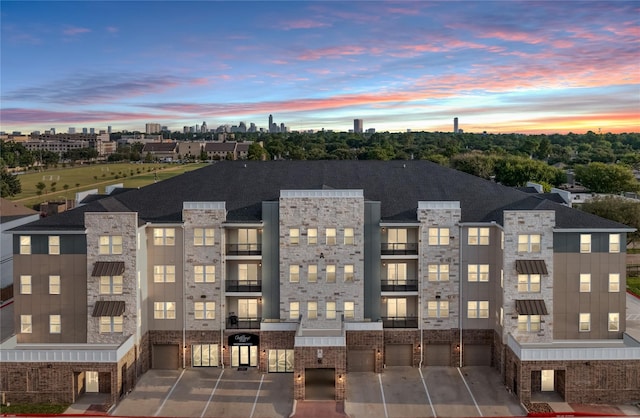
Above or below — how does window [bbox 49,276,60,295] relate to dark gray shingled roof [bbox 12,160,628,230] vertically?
below

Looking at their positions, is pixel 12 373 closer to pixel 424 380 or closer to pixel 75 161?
pixel 424 380

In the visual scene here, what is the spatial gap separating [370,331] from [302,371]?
7.12 meters

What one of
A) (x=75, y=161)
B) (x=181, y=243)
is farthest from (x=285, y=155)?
(x=181, y=243)

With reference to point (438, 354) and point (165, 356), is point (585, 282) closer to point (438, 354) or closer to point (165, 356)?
point (438, 354)

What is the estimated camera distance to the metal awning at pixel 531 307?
124ft

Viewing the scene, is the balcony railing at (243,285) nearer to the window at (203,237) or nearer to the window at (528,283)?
the window at (203,237)

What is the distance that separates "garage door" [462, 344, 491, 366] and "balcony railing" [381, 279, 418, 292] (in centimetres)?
638

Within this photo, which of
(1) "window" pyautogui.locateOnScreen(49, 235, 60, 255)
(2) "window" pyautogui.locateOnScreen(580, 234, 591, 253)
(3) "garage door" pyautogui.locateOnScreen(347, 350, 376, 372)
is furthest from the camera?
(3) "garage door" pyautogui.locateOnScreen(347, 350, 376, 372)

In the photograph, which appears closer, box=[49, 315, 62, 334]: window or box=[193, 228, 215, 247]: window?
box=[49, 315, 62, 334]: window

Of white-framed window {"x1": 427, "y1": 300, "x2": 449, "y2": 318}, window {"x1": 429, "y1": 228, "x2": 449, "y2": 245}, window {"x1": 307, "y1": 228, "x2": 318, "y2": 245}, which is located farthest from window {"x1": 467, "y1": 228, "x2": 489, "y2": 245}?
window {"x1": 307, "y1": 228, "x2": 318, "y2": 245}

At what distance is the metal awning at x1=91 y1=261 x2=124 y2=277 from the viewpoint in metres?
37.9

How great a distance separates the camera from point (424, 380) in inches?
1542

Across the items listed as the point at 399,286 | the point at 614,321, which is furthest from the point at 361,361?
the point at 614,321

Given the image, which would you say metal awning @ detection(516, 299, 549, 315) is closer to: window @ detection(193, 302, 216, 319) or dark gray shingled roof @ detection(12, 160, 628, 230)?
dark gray shingled roof @ detection(12, 160, 628, 230)
